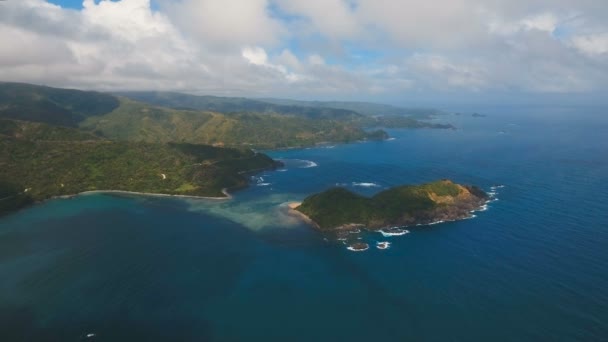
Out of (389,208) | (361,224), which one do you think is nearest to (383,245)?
(361,224)

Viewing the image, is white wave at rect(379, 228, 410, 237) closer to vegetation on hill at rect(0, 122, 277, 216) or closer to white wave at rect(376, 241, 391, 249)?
white wave at rect(376, 241, 391, 249)

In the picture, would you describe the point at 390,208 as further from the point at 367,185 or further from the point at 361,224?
the point at 367,185

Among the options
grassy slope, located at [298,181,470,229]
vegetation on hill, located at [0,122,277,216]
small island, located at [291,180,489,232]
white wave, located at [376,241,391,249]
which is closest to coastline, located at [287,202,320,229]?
small island, located at [291,180,489,232]

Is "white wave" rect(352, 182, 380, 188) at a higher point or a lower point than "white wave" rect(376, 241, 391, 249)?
higher

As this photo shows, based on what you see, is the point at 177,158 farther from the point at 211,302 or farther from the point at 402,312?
the point at 402,312

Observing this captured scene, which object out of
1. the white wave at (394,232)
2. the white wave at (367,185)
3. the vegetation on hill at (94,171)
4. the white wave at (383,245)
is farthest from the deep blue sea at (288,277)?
the white wave at (367,185)
